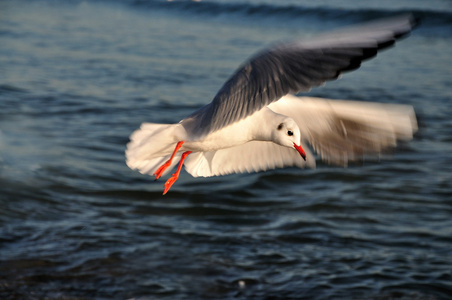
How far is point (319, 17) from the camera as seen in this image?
574 inches

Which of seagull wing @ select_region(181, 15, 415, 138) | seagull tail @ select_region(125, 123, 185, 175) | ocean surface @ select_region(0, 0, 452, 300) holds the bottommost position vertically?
ocean surface @ select_region(0, 0, 452, 300)

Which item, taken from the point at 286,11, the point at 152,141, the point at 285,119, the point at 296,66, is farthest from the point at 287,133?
the point at 286,11

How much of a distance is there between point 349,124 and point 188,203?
2.93m

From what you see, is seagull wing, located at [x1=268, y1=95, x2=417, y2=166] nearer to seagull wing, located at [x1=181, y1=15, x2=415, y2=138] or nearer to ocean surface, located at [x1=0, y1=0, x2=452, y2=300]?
ocean surface, located at [x1=0, y1=0, x2=452, y2=300]

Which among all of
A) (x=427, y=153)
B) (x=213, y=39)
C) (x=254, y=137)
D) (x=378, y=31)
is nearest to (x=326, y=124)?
(x=254, y=137)

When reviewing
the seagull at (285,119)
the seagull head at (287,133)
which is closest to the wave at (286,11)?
the seagull at (285,119)

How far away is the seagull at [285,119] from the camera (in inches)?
111

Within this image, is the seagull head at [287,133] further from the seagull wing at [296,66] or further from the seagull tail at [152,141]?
the seagull tail at [152,141]

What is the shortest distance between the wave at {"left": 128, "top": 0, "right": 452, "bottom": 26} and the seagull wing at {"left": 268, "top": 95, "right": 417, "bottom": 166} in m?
10.0

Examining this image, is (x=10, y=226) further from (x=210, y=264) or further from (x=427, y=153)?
(x=427, y=153)

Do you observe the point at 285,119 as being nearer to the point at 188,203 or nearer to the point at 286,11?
the point at 188,203

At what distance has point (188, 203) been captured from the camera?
623cm

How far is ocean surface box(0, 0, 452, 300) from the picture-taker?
486cm

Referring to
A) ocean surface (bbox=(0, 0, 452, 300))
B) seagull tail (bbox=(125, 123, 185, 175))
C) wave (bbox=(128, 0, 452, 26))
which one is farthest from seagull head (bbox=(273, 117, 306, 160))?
wave (bbox=(128, 0, 452, 26))
